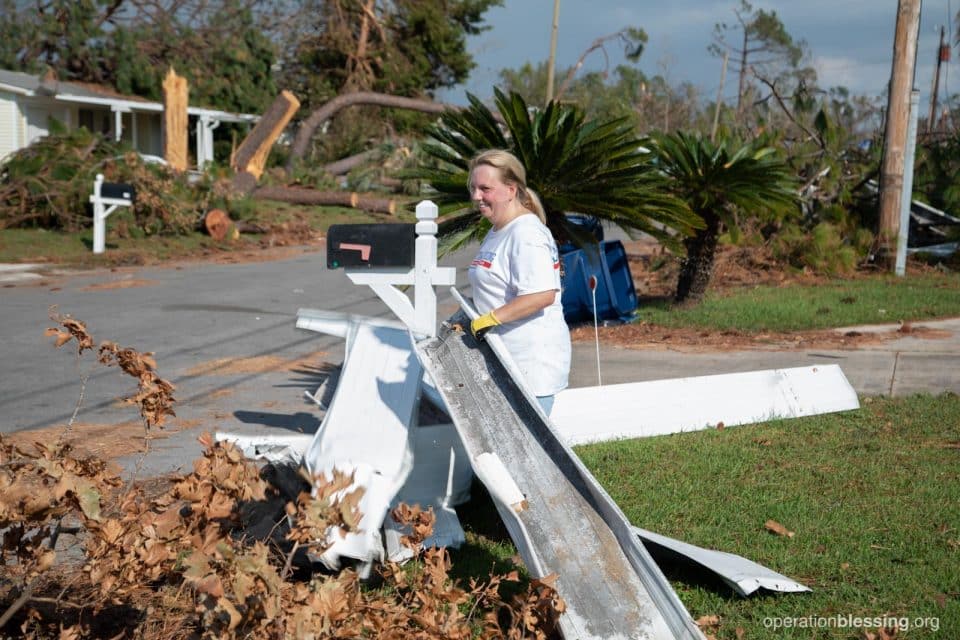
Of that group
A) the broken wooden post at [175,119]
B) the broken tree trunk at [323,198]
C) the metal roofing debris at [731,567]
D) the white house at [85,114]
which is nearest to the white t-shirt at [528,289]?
the metal roofing debris at [731,567]

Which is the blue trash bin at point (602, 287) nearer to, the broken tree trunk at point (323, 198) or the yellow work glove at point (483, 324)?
the yellow work glove at point (483, 324)

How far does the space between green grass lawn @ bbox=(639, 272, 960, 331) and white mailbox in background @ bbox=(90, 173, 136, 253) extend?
940 cm

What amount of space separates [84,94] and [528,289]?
27924mm

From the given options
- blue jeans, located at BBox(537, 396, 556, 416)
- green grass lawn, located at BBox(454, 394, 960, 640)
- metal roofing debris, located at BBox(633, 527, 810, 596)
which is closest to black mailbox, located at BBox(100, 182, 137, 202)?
green grass lawn, located at BBox(454, 394, 960, 640)

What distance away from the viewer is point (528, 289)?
13.5ft

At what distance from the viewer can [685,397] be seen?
22.6 feet

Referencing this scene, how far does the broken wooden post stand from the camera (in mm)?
25062

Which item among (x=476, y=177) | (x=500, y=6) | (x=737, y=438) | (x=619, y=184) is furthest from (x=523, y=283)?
(x=500, y=6)

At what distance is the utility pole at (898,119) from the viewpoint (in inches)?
636

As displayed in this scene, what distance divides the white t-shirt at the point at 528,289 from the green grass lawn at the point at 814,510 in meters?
0.89

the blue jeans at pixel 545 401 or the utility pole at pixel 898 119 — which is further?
the utility pole at pixel 898 119

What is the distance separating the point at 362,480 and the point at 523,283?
106 centimetres

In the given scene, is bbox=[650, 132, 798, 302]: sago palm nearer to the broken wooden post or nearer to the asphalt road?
the asphalt road

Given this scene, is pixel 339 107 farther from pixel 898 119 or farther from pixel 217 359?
pixel 217 359
